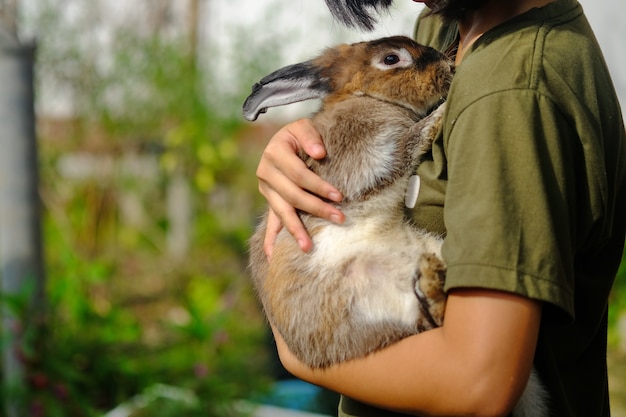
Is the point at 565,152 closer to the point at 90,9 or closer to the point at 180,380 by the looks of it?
the point at 180,380

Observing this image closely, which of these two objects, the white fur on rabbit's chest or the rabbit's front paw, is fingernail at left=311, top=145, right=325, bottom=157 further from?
the rabbit's front paw

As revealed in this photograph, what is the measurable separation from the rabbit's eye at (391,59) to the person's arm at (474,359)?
3.40 feet

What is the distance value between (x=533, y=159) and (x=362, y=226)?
2.19 feet

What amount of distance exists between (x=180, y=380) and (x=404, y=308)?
11.0ft

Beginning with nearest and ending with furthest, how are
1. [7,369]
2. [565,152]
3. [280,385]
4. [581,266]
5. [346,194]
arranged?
[565,152], [581,266], [346,194], [7,369], [280,385]

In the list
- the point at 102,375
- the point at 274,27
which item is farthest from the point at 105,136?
the point at 102,375

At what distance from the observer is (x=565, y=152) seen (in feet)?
4.79

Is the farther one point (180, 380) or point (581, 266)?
point (180, 380)

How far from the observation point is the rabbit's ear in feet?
7.77

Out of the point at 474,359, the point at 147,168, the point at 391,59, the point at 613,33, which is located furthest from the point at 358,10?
the point at 147,168

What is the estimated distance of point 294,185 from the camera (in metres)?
2.02

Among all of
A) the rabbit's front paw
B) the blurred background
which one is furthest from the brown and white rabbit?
the blurred background

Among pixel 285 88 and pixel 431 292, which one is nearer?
pixel 431 292

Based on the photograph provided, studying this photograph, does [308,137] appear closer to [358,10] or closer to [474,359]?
[358,10]
